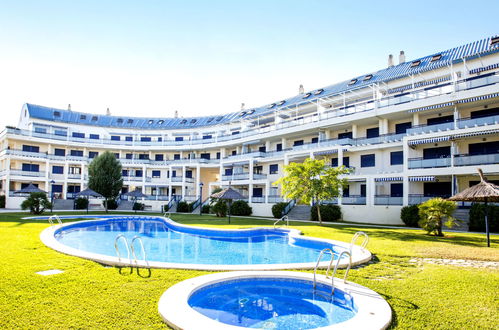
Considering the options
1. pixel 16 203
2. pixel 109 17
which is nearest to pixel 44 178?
pixel 16 203

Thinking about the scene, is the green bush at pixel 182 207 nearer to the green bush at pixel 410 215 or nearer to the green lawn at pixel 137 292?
the green bush at pixel 410 215

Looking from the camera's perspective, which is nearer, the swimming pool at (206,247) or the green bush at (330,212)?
the swimming pool at (206,247)

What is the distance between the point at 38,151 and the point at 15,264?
43483 mm

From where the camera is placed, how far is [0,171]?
41.6 m

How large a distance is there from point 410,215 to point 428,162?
4344 millimetres

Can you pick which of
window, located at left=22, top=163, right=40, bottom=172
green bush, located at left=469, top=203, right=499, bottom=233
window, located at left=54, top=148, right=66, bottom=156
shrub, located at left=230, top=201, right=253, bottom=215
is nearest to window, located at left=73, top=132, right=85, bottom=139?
window, located at left=54, top=148, right=66, bottom=156

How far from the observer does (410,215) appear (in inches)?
875

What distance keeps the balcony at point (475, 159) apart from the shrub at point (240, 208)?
1900 centimetres

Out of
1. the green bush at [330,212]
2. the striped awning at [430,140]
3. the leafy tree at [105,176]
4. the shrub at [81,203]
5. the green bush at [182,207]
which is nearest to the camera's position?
the striped awning at [430,140]

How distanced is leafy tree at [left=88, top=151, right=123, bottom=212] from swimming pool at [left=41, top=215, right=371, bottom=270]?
1305 cm

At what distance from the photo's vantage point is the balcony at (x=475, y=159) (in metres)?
20.9

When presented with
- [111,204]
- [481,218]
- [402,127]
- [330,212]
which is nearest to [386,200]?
[330,212]

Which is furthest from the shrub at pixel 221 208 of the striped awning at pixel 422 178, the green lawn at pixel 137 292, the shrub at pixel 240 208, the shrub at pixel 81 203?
the green lawn at pixel 137 292

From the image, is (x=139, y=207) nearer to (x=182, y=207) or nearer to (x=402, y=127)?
(x=182, y=207)
